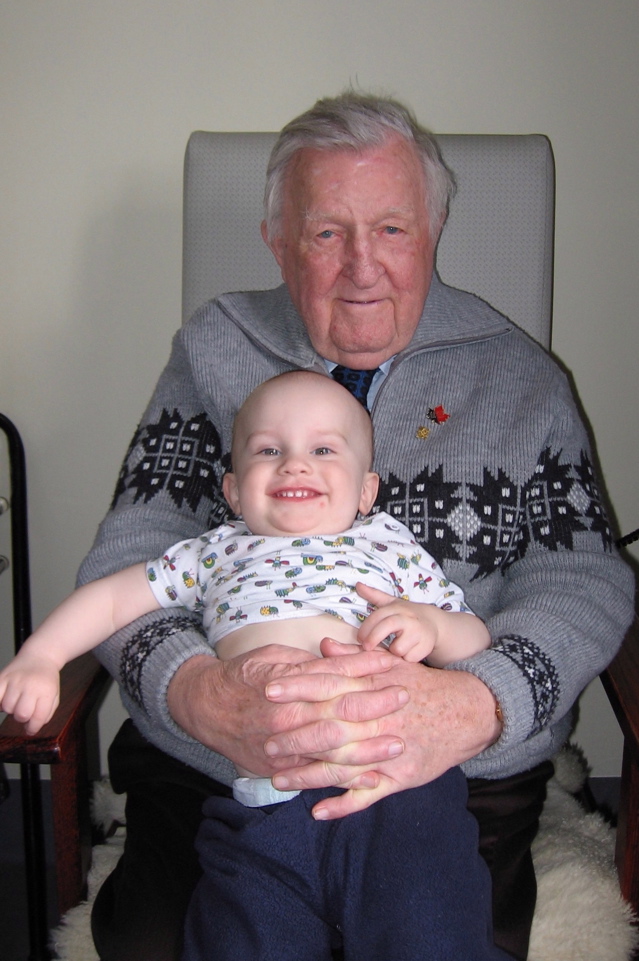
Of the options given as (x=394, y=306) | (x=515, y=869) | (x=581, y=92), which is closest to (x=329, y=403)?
(x=394, y=306)

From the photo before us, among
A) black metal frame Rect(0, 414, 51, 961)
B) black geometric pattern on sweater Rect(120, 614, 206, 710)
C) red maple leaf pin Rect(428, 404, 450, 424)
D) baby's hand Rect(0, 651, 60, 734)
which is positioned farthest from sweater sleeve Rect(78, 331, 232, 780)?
black metal frame Rect(0, 414, 51, 961)

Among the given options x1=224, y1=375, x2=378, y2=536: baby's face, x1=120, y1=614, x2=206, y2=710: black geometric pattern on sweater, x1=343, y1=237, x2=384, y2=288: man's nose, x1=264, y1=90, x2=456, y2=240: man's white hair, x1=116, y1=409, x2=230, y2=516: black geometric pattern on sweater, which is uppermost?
x1=264, y1=90, x2=456, y2=240: man's white hair

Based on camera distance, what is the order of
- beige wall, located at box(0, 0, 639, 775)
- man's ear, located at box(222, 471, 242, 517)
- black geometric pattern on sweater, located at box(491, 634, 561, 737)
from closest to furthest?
black geometric pattern on sweater, located at box(491, 634, 561, 737)
man's ear, located at box(222, 471, 242, 517)
beige wall, located at box(0, 0, 639, 775)

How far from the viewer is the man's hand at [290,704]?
923 mm

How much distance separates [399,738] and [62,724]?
1.36ft

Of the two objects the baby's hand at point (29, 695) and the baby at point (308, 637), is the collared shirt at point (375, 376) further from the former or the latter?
the baby's hand at point (29, 695)

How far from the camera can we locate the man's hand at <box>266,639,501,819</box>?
91cm

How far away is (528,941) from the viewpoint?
3.44ft

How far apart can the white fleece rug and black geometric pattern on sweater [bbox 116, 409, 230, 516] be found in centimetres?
55

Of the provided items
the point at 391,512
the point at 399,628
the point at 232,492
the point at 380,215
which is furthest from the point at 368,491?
the point at 380,215

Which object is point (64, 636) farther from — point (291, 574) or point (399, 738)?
point (399, 738)

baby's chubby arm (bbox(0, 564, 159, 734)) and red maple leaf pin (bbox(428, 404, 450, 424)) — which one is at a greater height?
red maple leaf pin (bbox(428, 404, 450, 424))

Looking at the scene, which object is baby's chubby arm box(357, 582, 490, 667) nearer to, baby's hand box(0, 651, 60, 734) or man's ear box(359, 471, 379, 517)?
man's ear box(359, 471, 379, 517)

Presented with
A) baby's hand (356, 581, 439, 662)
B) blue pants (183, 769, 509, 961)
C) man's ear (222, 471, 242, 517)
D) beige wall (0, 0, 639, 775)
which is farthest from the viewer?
beige wall (0, 0, 639, 775)
